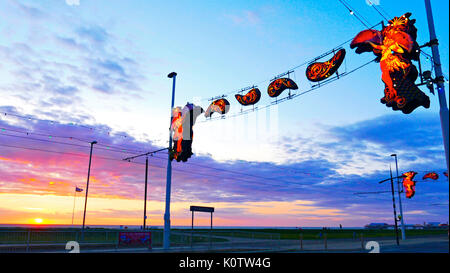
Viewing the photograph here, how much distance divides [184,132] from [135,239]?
10.5 meters

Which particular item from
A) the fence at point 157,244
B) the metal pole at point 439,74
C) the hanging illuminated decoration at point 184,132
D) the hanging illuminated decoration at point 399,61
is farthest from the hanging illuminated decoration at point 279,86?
the fence at point 157,244

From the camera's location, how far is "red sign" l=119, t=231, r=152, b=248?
28.7m

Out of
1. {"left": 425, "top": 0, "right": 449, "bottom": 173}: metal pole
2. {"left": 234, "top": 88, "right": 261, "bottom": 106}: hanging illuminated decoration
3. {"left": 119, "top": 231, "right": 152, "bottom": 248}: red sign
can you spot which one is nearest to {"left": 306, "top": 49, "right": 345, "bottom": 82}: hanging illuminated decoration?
{"left": 425, "top": 0, "right": 449, "bottom": 173}: metal pole

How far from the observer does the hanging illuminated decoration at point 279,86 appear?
18.9m

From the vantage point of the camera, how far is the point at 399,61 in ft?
41.9

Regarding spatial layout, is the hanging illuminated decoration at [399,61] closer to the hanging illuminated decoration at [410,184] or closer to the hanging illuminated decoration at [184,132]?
the hanging illuminated decoration at [184,132]

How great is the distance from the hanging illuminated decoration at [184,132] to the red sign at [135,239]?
7.68m

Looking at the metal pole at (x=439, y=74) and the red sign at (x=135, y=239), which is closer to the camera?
the metal pole at (x=439, y=74)

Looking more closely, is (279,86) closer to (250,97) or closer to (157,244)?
(250,97)

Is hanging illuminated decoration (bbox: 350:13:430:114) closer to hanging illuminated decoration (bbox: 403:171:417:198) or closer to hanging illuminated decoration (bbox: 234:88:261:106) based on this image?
hanging illuminated decoration (bbox: 234:88:261:106)

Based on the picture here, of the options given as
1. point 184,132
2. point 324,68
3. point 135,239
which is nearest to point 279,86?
point 324,68
